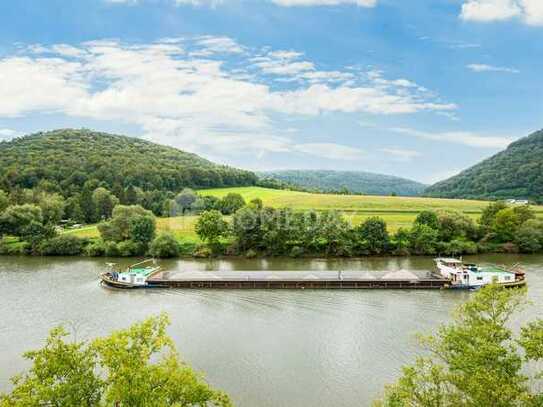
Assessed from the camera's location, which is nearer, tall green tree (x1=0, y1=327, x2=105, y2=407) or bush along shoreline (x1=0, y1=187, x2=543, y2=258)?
tall green tree (x1=0, y1=327, x2=105, y2=407)

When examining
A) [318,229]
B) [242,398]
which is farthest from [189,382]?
[318,229]

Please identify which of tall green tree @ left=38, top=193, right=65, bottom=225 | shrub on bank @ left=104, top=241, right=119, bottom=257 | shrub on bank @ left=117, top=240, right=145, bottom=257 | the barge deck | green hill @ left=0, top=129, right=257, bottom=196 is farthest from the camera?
green hill @ left=0, top=129, right=257, bottom=196

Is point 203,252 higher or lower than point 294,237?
lower

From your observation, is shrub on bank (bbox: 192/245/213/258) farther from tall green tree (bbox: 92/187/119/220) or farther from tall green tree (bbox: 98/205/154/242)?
tall green tree (bbox: 92/187/119/220)

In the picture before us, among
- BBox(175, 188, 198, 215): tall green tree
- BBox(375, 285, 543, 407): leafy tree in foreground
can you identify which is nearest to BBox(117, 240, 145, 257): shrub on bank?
BBox(175, 188, 198, 215): tall green tree

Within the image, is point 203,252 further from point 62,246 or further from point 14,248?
point 14,248

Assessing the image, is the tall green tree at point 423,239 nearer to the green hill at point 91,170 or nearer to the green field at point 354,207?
the green field at point 354,207

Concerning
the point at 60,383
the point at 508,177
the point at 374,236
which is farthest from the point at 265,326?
the point at 508,177
